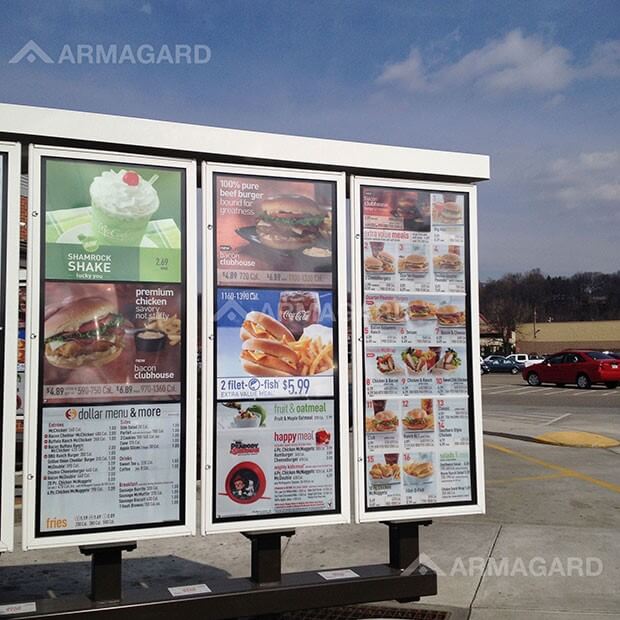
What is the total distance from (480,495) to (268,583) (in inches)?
56.8

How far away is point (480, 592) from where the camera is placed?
5266 millimetres

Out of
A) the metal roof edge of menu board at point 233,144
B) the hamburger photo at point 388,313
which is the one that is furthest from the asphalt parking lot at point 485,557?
the metal roof edge of menu board at point 233,144

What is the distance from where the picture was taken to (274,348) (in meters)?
4.35

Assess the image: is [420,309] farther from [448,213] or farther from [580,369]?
[580,369]

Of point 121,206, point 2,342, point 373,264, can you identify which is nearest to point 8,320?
point 2,342

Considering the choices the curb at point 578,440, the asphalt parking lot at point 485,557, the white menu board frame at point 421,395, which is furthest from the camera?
the curb at point 578,440

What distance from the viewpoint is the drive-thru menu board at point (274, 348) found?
4227mm

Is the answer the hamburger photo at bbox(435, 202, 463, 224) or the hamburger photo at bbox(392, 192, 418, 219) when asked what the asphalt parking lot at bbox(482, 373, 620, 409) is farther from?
Answer: the hamburger photo at bbox(392, 192, 418, 219)

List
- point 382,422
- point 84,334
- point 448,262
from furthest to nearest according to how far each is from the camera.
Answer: point 448,262, point 382,422, point 84,334

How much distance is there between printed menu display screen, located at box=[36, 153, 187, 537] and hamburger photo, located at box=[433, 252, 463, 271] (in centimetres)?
164

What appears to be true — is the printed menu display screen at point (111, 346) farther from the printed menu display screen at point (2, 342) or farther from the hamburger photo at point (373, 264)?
the hamburger photo at point (373, 264)

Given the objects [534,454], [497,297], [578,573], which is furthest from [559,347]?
[578,573]

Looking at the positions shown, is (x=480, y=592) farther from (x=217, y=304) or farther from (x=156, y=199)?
(x=156, y=199)

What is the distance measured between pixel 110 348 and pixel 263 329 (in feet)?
2.83
